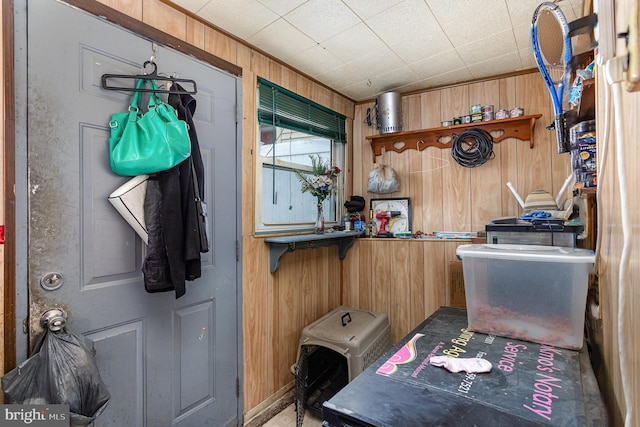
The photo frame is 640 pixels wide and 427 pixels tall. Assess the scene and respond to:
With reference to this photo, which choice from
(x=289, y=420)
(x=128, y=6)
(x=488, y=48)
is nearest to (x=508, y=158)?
(x=488, y=48)

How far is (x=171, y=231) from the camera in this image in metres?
1.41

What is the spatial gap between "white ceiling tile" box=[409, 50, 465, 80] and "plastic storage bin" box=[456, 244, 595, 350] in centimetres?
147

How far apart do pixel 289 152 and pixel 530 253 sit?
1.76 metres

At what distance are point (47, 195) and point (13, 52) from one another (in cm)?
51

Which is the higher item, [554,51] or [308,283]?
[554,51]

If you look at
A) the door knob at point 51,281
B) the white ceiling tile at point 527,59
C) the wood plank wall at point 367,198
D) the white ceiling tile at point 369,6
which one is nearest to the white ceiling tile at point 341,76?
the wood plank wall at point 367,198

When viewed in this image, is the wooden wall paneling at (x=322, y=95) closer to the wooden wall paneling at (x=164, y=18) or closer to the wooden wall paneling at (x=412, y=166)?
the wooden wall paneling at (x=412, y=166)

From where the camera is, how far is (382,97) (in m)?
2.79

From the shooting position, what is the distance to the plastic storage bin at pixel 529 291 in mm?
1200

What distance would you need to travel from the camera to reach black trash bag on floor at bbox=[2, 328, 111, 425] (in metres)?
1.08

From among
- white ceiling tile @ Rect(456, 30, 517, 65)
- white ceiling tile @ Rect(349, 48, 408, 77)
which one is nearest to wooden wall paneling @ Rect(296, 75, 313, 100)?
white ceiling tile @ Rect(349, 48, 408, 77)

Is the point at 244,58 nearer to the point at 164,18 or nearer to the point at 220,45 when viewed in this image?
the point at 220,45

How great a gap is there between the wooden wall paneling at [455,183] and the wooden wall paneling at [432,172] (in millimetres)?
27

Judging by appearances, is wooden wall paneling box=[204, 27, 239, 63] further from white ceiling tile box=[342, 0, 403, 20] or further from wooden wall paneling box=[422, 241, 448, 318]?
wooden wall paneling box=[422, 241, 448, 318]
